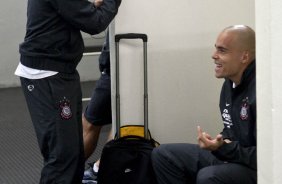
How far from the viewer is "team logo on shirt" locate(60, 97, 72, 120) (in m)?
2.16

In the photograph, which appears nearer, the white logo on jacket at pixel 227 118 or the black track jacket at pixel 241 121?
the black track jacket at pixel 241 121

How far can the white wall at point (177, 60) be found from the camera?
2.57 metres

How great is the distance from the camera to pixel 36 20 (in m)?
2.14

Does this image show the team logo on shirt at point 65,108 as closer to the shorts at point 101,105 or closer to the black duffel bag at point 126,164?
the black duffel bag at point 126,164

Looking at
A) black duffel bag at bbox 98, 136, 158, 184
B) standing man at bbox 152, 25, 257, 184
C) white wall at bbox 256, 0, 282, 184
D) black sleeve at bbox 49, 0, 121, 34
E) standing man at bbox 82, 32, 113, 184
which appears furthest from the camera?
standing man at bbox 82, 32, 113, 184

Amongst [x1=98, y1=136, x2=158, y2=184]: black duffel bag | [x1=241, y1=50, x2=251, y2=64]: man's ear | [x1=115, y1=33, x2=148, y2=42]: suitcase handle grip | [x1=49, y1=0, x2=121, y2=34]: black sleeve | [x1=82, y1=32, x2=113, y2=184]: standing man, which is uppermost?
[x1=49, y1=0, x2=121, y2=34]: black sleeve

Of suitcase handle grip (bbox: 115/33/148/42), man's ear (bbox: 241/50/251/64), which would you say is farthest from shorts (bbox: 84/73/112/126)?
man's ear (bbox: 241/50/251/64)

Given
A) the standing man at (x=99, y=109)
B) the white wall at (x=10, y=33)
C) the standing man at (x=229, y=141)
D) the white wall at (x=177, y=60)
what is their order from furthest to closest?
the white wall at (x=10, y=33) → the standing man at (x=99, y=109) → the white wall at (x=177, y=60) → the standing man at (x=229, y=141)

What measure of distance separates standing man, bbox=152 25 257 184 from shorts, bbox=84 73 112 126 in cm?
66

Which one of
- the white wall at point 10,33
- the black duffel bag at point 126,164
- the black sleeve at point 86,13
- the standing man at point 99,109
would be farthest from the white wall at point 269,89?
the white wall at point 10,33

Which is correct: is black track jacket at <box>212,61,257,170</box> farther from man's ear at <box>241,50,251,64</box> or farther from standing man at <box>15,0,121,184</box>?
standing man at <box>15,0,121,184</box>

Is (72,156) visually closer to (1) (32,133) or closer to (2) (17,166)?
(2) (17,166)

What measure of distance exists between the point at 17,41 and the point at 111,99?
3.56 m

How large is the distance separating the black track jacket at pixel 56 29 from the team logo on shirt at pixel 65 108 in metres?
0.14
